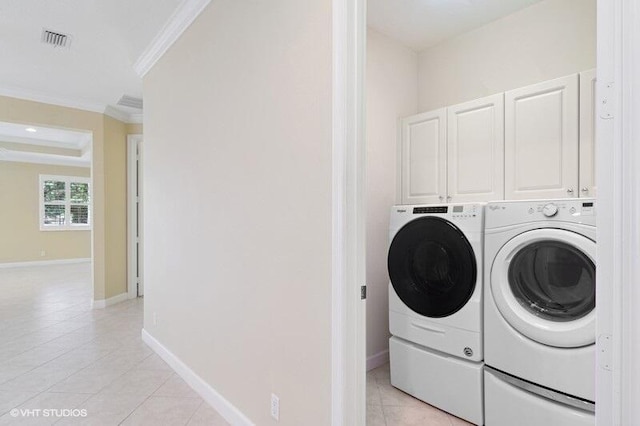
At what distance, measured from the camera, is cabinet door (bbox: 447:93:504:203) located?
2322 mm

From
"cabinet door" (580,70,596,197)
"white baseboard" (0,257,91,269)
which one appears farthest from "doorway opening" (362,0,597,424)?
"white baseboard" (0,257,91,269)

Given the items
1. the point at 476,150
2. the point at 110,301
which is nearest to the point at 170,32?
the point at 476,150

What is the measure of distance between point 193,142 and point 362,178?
1.59 m

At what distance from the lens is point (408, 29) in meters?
2.80

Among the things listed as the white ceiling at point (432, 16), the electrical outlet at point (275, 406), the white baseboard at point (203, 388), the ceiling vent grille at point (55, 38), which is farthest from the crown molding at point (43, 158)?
the electrical outlet at point (275, 406)

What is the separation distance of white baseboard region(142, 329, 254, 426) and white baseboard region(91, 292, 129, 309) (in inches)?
74.2

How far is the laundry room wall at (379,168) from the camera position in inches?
108

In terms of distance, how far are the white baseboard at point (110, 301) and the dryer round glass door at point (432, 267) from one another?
4.05m

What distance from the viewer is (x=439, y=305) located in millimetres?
2068

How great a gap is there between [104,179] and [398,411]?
176 inches

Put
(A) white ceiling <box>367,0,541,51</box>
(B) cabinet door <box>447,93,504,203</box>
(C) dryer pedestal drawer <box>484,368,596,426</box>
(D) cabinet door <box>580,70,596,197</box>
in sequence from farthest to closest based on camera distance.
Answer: (A) white ceiling <box>367,0,541,51</box>
(B) cabinet door <box>447,93,504,203</box>
(D) cabinet door <box>580,70,596,197</box>
(C) dryer pedestal drawer <box>484,368,596,426</box>

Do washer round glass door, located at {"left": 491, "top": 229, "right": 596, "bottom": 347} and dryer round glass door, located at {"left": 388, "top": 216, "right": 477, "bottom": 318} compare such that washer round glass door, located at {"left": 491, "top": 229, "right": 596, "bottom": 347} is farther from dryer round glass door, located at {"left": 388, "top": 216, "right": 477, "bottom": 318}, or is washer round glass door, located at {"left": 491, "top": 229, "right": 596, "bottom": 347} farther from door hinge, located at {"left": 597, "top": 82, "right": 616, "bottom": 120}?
door hinge, located at {"left": 597, "top": 82, "right": 616, "bottom": 120}

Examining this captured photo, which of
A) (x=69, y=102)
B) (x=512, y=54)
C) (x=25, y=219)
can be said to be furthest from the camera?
(x=25, y=219)

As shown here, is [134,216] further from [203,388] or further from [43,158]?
[43,158]
